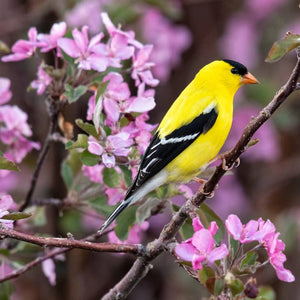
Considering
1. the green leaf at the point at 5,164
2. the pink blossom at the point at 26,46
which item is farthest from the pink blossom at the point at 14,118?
the green leaf at the point at 5,164

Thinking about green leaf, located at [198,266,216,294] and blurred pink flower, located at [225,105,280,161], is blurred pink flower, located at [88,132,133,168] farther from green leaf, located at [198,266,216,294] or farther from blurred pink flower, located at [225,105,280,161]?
blurred pink flower, located at [225,105,280,161]

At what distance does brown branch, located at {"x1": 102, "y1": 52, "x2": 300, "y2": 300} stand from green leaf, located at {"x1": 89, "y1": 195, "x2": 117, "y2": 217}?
0.30 meters

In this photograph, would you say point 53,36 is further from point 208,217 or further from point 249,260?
point 249,260

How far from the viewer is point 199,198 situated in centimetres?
130

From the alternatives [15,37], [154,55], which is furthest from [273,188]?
[15,37]

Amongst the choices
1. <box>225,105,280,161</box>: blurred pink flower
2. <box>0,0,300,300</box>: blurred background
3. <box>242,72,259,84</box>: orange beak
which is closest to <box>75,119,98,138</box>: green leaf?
<box>242,72,259,84</box>: orange beak

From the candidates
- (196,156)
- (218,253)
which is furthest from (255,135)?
(218,253)

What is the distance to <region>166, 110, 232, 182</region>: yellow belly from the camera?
1817 millimetres

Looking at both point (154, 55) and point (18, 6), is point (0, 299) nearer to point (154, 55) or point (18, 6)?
point (154, 55)

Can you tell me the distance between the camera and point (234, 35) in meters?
4.06

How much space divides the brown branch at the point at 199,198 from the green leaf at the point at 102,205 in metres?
0.30

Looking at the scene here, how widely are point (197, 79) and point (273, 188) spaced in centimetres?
186

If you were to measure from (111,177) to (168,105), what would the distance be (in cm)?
226

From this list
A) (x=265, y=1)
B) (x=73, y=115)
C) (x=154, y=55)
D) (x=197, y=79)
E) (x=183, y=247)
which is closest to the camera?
(x=183, y=247)
